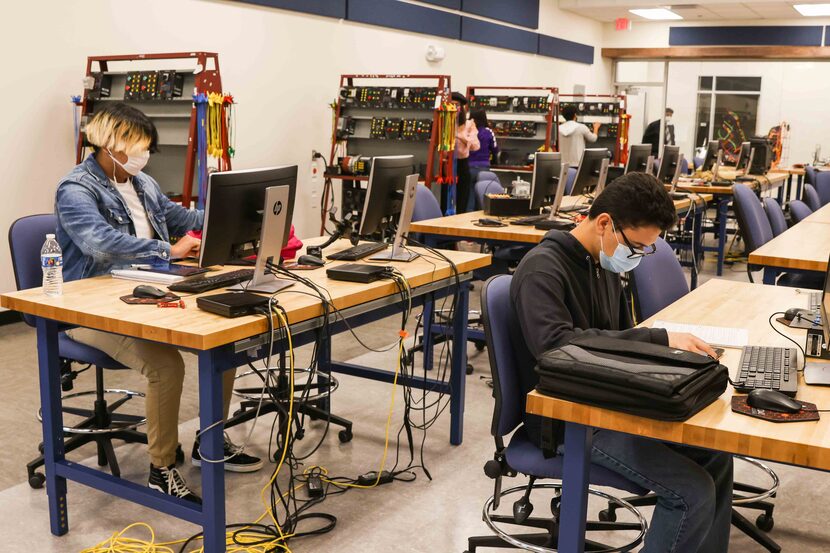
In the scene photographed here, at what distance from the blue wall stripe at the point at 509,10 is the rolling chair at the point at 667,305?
8136mm

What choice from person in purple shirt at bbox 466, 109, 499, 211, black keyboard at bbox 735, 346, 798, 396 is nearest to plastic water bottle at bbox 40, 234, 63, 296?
black keyboard at bbox 735, 346, 798, 396

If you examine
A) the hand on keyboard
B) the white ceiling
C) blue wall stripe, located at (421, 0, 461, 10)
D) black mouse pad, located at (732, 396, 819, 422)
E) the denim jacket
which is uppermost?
the white ceiling

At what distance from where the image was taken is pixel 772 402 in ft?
5.60

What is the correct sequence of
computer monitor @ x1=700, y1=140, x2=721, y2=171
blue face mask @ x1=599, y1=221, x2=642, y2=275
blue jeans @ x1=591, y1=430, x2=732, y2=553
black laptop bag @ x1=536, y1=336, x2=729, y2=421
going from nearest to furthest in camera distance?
black laptop bag @ x1=536, y1=336, x2=729, y2=421, blue jeans @ x1=591, y1=430, x2=732, y2=553, blue face mask @ x1=599, y1=221, x2=642, y2=275, computer monitor @ x1=700, y1=140, x2=721, y2=171

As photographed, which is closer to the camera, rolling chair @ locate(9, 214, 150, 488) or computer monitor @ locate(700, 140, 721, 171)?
rolling chair @ locate(9, 214, 150, 488)

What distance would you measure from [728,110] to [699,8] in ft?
8.78

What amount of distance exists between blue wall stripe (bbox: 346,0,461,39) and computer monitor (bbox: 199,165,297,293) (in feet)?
20.1

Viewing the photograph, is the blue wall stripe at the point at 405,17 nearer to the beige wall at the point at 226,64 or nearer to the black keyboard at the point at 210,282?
the beige wall at the point at 226,64

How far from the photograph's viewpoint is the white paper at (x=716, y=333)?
2.30 meters

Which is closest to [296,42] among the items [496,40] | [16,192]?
[16,192]

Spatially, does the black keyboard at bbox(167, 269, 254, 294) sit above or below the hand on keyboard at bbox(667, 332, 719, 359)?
below

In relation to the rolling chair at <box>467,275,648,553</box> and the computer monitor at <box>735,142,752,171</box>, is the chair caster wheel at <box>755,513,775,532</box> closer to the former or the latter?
the rolling chair at <box>467,275,648,553</box>

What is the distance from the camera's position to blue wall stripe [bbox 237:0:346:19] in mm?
7522

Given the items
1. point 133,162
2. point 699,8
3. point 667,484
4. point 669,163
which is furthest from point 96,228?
point 699,8
